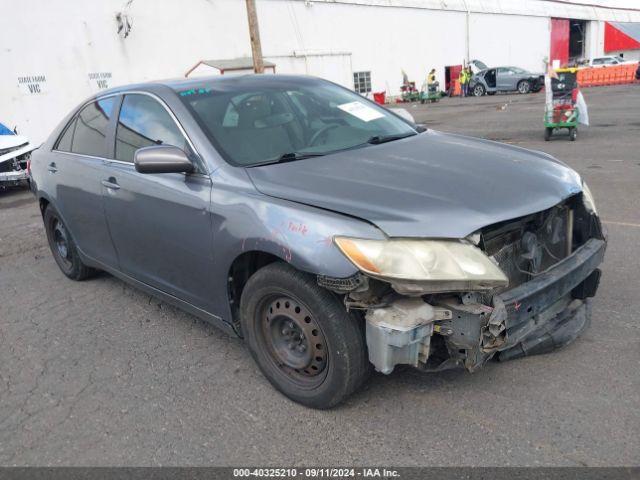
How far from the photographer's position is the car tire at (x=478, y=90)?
30.8 meters

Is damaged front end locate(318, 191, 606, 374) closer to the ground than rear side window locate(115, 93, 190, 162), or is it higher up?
closer to the ground

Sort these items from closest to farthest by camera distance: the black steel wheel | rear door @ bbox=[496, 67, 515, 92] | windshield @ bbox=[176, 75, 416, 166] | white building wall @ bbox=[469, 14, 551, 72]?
the black steel wheel, windshield @ bbox=[176, 75, 416, 166], rear door @ bbox=[496, 67, 515, 92], white building wall @ bbox=[469, 14, 551, 72]

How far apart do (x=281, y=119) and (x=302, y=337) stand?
144 centimetres

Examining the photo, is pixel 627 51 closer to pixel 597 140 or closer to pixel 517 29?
pixel 517 29

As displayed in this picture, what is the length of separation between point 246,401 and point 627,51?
6289 cm

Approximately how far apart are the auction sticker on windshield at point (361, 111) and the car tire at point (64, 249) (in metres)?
2.61

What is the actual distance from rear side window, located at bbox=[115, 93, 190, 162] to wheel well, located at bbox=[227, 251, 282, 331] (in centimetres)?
75

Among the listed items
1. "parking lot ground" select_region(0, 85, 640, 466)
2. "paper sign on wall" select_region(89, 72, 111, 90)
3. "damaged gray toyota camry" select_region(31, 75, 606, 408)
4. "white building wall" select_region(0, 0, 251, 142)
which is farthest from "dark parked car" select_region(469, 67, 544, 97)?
"damaged gray toyota camry" select_region(31, 75, 606, 408)

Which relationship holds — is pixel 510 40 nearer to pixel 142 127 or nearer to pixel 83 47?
pixel 83 47

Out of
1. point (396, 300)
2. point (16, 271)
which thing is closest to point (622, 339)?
point (396, 300)

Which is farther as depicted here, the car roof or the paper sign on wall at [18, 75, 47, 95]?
the paper sign on wall at [18, 75, 47, 95]

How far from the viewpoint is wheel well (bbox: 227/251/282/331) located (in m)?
2.89

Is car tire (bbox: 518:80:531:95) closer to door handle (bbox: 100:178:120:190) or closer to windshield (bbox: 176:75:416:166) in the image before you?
windshield (bbox: 176:75:416:166)

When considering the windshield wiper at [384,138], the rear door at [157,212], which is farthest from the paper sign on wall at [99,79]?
the windshield wiper at [384,138]
